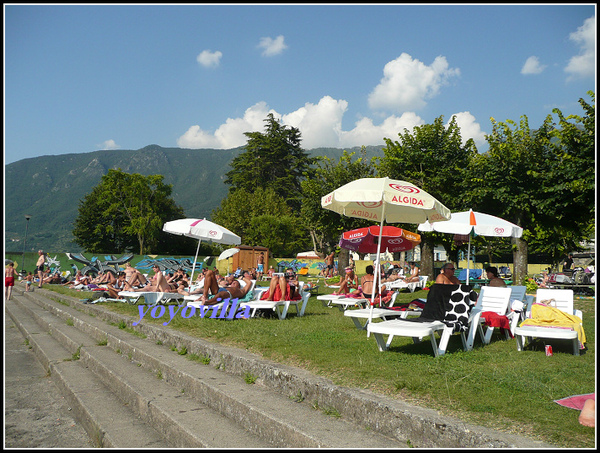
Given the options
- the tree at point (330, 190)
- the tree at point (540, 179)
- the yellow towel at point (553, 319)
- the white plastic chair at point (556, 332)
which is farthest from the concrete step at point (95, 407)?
the tree at point (330, 190)

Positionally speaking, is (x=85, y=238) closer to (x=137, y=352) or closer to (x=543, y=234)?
(x=543, y=234)

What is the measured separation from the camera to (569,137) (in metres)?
17.9

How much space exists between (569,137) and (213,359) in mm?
17963

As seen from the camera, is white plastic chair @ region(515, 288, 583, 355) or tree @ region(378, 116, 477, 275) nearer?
white plastic chair @ region(515, 288, 583, 355)

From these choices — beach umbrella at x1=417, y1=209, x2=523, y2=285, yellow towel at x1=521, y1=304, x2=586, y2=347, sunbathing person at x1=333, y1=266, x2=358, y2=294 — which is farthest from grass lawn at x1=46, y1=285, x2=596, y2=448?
sunbathing person at x1=333, y1=266, x2=358, y2=294

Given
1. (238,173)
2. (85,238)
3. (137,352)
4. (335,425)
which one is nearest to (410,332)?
(335,425)

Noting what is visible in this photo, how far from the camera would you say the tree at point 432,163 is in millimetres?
22375

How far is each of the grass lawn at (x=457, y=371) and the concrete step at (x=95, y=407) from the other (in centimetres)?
161

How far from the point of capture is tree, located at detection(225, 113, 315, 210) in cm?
6272

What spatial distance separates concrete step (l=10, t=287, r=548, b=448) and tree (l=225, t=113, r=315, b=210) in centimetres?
5634

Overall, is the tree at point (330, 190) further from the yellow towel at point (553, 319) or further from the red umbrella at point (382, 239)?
the yellow towel at point (553, 319)

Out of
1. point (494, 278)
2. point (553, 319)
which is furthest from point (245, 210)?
point (553, 319)

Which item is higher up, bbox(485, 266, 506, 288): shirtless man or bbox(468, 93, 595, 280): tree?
bbox(468, 93, 595, 280): tree

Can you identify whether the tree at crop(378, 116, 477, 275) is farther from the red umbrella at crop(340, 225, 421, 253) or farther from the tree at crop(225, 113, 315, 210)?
the tree at crop(225, 113, 315, 210)
